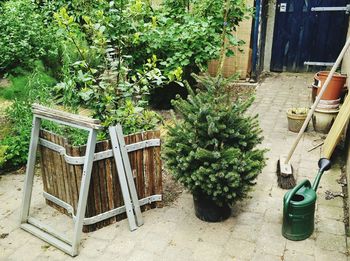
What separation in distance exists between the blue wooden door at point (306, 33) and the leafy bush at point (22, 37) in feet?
18.2

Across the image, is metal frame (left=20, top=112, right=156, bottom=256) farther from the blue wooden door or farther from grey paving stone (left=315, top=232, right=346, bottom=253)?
the blue wooden door

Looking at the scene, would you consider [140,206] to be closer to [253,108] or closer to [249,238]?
[249,238]

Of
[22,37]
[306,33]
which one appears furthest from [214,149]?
[306,33]

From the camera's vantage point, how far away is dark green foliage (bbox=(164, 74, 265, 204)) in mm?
3258

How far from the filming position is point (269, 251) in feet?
10.6

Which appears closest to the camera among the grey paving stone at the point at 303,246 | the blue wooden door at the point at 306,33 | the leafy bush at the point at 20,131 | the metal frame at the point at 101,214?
the grey paving stone at the point at 303,246

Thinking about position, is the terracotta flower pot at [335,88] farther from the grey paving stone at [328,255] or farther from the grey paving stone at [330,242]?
the grey paving stone at [328,255]

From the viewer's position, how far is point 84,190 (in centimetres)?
320

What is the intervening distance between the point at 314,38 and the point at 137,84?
656 cm

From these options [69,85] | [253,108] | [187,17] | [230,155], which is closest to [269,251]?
[230,155]

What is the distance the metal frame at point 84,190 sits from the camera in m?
3.20

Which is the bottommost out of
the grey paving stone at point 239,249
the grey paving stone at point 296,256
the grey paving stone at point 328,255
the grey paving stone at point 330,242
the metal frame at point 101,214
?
the grey paving stone at point 239,249

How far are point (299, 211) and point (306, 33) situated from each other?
665 cm

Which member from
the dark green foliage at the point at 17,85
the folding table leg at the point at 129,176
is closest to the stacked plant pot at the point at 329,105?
the folding table leg at the point at 129,176
